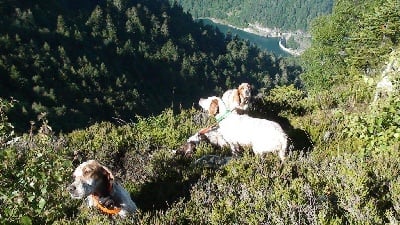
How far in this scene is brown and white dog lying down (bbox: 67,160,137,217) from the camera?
455cm

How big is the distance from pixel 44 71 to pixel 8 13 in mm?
15774

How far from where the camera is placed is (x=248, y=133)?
6.68 meters

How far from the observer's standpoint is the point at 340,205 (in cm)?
406

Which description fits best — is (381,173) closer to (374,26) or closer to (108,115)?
(374,26)

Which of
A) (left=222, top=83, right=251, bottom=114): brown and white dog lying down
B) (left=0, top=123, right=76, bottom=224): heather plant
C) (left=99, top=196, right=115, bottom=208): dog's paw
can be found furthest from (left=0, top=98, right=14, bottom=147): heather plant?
(left=222, top=83, right=251, bottom=114): brown and white dog lying down

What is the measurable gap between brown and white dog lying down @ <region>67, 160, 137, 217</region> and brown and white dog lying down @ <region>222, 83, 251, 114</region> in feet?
10.7

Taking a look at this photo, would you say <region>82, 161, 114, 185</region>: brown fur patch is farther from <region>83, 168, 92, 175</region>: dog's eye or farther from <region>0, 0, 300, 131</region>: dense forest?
<region>0, 0, 300, 131</region>: dense forest

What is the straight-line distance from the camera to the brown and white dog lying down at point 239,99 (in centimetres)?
768

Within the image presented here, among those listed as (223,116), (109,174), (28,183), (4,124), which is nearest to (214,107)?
(223,116)

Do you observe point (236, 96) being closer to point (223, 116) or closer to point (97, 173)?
point (223, 116)

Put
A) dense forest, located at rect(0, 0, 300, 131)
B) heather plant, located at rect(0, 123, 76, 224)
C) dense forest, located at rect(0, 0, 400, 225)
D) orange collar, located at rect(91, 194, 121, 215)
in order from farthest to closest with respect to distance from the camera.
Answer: dense forest, located at rect(0, 0, 300, 131) < orange collar, located at rect(91, 194, 121, 215) < dense forest, located at rect(0, 0, 400, 225) < heather plant, located at rect(0, 123, 76, 224)

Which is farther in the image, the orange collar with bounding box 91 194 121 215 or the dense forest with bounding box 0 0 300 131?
the dense forest with bounding box 0 0 300 131

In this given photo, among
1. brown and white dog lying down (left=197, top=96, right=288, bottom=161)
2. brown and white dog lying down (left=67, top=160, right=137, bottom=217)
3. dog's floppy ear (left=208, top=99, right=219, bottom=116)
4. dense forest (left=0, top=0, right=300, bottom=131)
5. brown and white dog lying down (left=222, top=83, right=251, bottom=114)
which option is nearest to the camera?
brown and white dog lying down (left=67, top=160, right=137, bottom=217)

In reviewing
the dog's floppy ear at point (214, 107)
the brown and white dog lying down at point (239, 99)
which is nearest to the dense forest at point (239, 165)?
the brown and white dog lying down at point (239, 99)
